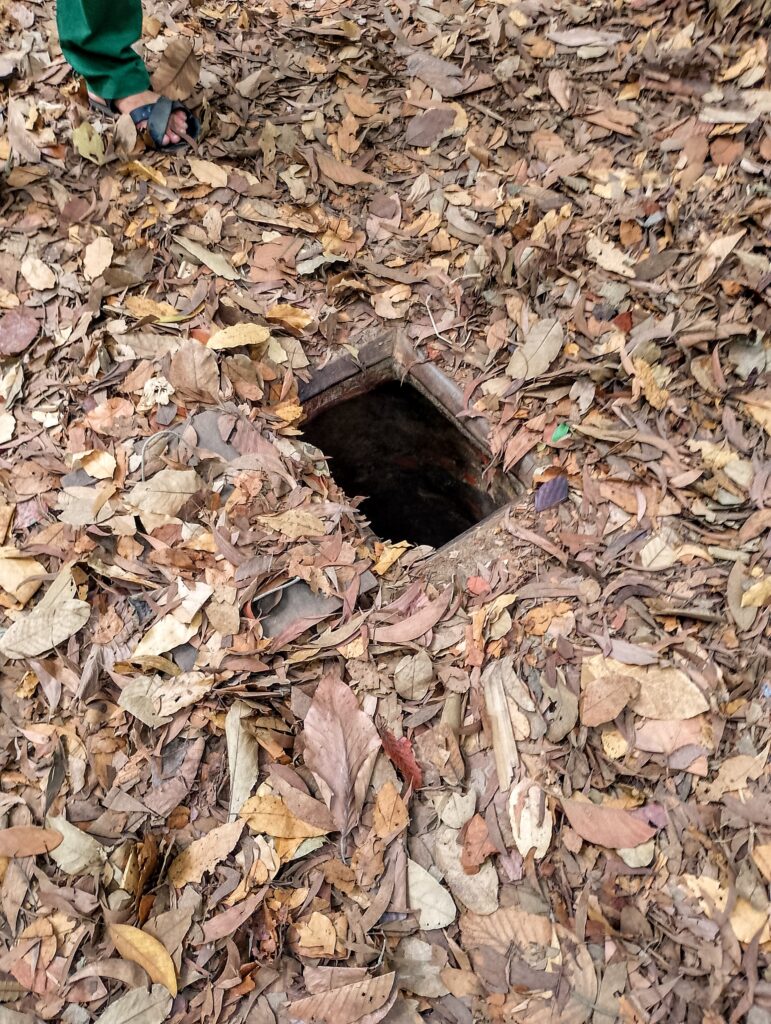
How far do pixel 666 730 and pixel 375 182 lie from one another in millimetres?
2245

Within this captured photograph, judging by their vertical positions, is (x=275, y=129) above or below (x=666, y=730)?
above

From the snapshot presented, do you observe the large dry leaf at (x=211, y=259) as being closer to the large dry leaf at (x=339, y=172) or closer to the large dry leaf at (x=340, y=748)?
the large dry leaf at (x=339, y=172)

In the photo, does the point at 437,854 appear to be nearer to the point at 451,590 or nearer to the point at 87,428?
the point at 451,590

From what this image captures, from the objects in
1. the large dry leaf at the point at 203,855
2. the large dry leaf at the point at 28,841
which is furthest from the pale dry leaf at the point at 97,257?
the large dry leaf at the point at 203,855

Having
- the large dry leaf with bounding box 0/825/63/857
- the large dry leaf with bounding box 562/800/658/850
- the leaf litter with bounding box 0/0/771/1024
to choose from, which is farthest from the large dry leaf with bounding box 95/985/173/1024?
the large dry leaf with bounding box 562/800/658/850

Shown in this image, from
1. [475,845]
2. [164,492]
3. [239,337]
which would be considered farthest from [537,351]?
[475,845]

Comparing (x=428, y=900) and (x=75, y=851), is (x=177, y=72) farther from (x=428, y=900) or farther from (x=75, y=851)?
(x=428, y=900)

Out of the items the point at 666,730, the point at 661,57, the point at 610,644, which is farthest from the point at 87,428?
the point at 661,57

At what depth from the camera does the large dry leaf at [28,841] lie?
5.37 ft

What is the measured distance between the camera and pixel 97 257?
2.39 m

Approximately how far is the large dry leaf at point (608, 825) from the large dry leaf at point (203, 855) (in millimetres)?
790

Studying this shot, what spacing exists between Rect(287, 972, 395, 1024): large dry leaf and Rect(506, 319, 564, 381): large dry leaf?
1.75m

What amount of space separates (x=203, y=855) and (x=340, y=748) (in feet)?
1.30

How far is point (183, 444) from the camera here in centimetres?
208
